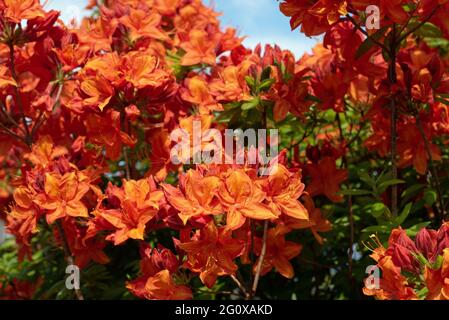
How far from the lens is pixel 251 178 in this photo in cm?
215

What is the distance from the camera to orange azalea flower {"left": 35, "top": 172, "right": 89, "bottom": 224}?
2479 mm

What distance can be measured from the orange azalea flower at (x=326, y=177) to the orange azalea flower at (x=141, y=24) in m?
0.85

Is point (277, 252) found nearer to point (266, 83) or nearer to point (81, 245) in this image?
point (266, 83)

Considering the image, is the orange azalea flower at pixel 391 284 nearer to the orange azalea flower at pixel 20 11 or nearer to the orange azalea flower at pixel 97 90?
the orange azalea flower at pixel 97 90

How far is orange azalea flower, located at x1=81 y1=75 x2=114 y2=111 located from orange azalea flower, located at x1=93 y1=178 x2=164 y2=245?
1.09ft

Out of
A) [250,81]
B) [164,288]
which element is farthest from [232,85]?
[164,288]

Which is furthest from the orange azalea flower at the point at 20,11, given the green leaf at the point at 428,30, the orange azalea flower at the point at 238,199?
the green leaf at the point at 428,30

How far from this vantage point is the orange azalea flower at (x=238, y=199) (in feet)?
6.77

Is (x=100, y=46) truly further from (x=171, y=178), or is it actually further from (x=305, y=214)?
(x=305, y=214)

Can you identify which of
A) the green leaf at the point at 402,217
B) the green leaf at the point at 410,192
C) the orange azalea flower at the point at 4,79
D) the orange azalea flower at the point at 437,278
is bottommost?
the orange azalea flower at the point at 437,278

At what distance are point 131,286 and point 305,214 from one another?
634 millimetres

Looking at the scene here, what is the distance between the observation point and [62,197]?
2506 mm

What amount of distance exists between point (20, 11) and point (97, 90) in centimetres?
45
